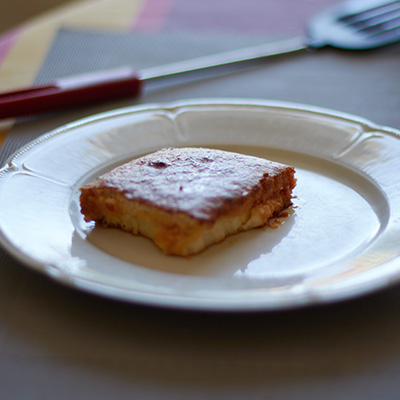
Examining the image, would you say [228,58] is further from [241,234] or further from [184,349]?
[184,349]

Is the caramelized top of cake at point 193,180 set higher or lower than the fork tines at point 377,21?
lower

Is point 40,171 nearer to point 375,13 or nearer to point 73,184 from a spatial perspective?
point 73,184

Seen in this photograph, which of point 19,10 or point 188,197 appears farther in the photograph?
point 19,10

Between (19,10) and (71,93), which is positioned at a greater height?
(19,10)

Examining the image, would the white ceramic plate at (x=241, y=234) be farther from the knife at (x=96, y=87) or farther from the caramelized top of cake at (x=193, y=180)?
the knife at (x=96, y=87)

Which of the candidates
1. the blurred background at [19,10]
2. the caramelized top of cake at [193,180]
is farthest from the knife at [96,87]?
the blurred background at [19,10]

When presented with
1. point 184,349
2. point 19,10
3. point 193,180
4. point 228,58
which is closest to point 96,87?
point 228,58

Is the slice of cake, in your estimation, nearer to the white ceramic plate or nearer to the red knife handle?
the white ceramic plate
